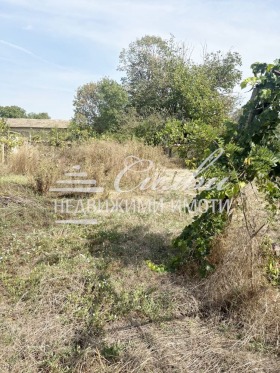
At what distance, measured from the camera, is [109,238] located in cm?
434

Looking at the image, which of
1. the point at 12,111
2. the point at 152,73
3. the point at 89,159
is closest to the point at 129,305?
the point at 89,159

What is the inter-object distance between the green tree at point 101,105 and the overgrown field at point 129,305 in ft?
51.4

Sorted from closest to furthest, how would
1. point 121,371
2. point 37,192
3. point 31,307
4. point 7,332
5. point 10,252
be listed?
point 121,371 < point 7,332 < point 31,307 < point 10,252 < point 37,192

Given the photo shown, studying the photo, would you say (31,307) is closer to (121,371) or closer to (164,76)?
(121,371)

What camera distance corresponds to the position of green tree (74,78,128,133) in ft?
72.0

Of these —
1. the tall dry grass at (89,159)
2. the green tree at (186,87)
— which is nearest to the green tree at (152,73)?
the green tree at (186,87)

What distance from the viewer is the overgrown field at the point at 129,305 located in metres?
2.47

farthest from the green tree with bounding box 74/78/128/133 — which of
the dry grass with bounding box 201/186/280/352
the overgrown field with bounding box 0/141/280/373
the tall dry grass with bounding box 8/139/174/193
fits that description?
the dry grass with bounding box 201/186/280/352

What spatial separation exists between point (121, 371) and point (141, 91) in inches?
735

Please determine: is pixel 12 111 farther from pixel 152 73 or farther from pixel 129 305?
pixel 129 305

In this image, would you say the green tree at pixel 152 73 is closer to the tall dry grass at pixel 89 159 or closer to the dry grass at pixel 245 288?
the tall dry grass at pixel 89 159

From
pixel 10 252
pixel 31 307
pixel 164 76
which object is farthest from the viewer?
pixel 164 76

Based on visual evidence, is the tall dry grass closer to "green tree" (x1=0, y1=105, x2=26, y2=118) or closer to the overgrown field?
the overgrown field

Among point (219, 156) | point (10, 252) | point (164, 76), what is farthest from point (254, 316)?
point (164, 76)
